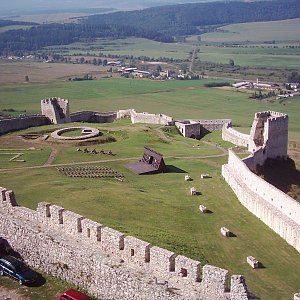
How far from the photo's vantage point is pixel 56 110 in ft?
241

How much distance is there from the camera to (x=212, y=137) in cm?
6938

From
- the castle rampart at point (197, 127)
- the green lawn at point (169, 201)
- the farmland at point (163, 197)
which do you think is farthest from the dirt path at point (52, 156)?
the castle rampart at point (197, 127)

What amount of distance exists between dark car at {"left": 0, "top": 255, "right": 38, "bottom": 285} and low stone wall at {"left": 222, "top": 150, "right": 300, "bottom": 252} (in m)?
14.4

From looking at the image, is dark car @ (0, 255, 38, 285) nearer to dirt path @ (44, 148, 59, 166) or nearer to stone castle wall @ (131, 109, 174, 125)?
dirt path @ (44, 148, 59, 166)

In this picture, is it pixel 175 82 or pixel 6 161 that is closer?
pixel 6 161

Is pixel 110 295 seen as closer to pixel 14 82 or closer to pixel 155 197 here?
pixel 155 197

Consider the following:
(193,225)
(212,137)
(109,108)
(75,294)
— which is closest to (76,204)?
(193,225)

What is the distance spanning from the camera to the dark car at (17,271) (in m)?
22.1

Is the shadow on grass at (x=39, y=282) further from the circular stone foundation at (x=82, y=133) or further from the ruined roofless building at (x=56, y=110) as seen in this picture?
the ruined roofless building at (x=56, y=110)

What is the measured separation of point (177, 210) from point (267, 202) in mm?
6364

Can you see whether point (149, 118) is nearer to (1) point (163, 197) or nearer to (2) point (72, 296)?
(1) point (163, 197)

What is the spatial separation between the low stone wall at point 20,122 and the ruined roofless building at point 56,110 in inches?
35.9

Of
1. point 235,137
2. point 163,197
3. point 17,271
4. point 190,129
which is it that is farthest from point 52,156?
point 17,271

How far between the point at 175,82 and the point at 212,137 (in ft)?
289
